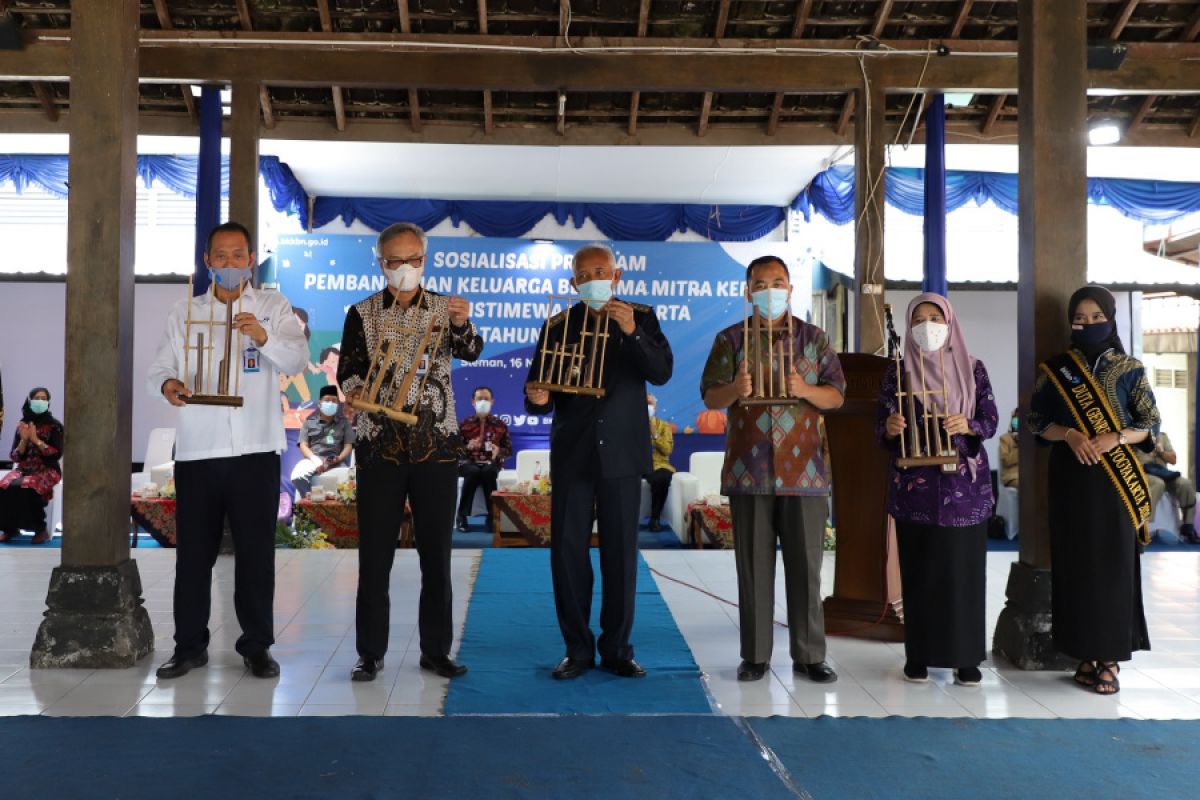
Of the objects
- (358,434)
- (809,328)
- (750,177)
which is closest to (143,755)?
(358,434)

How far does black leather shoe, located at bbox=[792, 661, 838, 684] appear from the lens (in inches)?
154

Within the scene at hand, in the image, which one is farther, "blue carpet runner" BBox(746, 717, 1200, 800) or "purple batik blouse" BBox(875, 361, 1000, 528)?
"purple batik blouse" BBox(875, 361, 1000, 528)

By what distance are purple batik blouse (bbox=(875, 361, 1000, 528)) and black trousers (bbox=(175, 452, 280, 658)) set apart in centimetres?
231

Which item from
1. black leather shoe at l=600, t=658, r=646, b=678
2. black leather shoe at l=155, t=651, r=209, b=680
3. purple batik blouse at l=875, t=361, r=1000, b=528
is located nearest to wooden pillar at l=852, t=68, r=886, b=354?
purple batik blouse at l=875, t=361, r=1000, b=528

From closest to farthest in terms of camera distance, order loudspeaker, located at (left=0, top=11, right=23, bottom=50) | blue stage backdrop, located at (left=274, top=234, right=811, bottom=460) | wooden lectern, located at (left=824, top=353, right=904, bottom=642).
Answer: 1. wooden lectern, located at (left=824, top=353, right=904, bottom=642)
2. loudspeaker, located at (left=0, top=11, right=23, bottom=50)
3. blue stage backdrop, located at (left=274, top=234, right=811, bottom=460)

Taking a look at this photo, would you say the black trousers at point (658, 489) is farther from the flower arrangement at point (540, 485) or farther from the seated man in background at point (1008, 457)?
the seated man in background at point (1008, 457)

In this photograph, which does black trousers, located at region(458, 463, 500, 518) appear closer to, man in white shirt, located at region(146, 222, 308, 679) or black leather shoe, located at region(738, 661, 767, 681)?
man in white shirt, located at region(146, 222, 308, 679)

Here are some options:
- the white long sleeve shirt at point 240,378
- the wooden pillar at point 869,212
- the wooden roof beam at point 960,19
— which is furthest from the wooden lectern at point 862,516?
the wooden roof beam at point 960,19

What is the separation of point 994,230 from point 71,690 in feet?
35.6

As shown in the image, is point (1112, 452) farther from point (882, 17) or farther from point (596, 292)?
point (882, 17)

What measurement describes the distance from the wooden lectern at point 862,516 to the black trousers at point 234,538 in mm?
2459

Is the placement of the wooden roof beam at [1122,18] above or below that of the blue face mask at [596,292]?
above

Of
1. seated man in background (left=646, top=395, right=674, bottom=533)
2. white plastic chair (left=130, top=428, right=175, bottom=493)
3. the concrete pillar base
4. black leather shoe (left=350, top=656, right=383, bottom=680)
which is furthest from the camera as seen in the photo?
white plastic chair (left=130, top=428, right=175, bottom=493)

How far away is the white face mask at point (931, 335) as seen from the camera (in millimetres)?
3809
